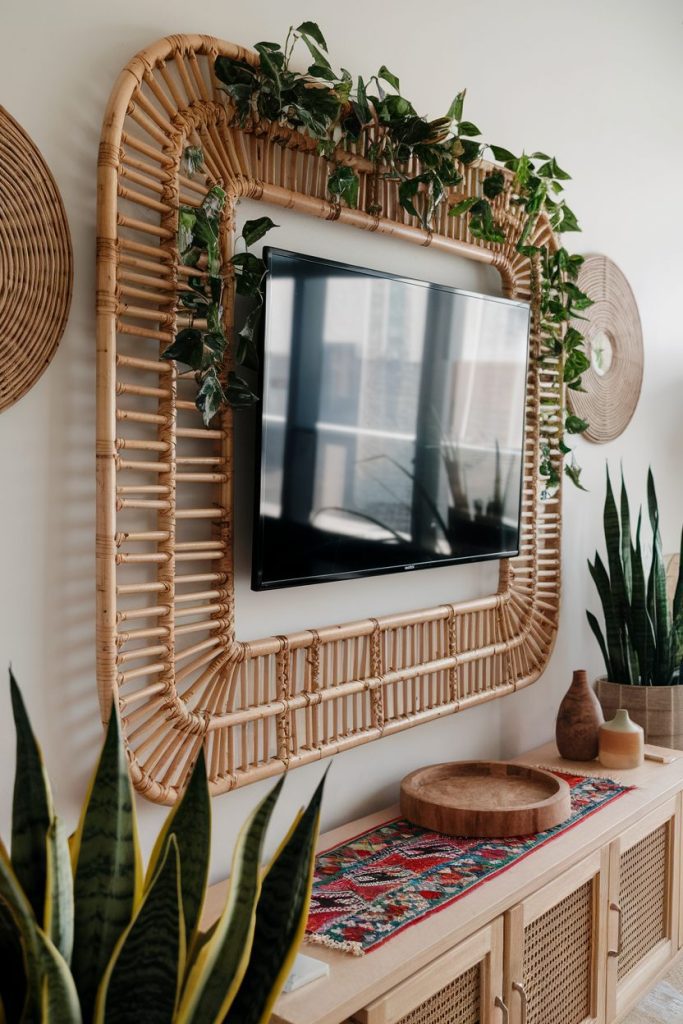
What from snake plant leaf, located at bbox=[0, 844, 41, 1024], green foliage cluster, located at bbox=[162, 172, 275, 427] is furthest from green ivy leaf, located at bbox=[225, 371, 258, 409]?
snake plant leaf, located at bbox=[0, 844, 41, 1024]

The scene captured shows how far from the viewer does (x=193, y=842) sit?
1.19 meters

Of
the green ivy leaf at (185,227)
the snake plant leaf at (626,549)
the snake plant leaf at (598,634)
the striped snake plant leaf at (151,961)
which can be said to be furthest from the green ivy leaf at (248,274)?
the snake plant leaf at (598,634)

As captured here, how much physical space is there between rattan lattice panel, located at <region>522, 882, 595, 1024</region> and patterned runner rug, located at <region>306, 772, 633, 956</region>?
5.7 inches

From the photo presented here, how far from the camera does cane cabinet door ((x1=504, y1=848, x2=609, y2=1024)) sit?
1.85m

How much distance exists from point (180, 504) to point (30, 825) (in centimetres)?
73

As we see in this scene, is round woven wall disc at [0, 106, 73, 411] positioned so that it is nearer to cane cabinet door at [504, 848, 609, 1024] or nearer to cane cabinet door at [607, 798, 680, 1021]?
cane cabinet door at [504, 848, 609, 1024]

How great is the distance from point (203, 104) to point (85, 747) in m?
1.15

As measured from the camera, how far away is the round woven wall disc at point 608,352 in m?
2.95

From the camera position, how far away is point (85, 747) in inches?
64.4

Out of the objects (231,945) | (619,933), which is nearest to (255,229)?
(231,945)

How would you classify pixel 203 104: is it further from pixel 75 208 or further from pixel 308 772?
pixel 308 772

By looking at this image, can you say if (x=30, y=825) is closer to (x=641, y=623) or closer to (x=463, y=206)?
(x=463, y=206)

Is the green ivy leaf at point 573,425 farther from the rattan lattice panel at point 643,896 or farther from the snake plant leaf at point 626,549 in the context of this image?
the rattan lattice panel at point 643,896

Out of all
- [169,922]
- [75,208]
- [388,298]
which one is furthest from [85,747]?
[388,298]
